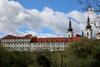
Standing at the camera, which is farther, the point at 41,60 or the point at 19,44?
the point at 19,44

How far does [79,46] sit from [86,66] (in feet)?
33.0

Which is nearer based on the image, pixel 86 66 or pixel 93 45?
Answer: pixel 86 66

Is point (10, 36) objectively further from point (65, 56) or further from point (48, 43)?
point (65, 56)

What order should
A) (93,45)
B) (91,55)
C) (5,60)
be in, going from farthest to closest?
(93,45)
(91,55)
(5,60)

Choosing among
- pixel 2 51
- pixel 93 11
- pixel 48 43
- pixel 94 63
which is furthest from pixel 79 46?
pixel 48 43

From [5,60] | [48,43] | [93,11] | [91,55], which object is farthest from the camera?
[48,43]

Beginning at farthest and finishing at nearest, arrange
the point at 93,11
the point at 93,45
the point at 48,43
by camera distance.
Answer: the point at 48,43 → the point at 93,45 → the point at 93,11

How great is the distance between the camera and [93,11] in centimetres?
1168

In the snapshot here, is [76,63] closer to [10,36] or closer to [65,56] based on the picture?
[65,56]

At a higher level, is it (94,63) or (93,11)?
(93,11)

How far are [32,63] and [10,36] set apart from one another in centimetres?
10876

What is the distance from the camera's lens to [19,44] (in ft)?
516

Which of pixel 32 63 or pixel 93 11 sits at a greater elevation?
pixel 93 11

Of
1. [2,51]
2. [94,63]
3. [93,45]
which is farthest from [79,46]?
[2,51]
